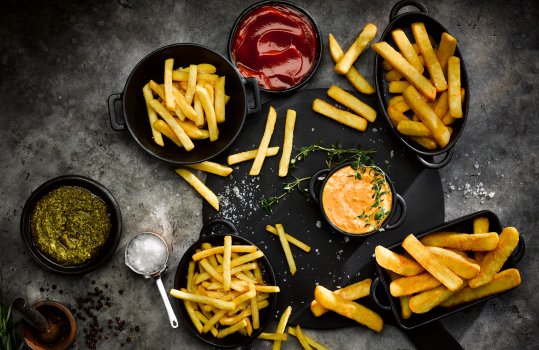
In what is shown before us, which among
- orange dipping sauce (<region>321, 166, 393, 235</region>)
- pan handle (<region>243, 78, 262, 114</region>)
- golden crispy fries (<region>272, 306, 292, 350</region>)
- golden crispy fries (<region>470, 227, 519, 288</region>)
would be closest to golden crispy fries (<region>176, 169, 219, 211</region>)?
pan handle (<region>243, 78, 262, 114</region>)

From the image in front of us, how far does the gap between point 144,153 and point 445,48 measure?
2.27 meters

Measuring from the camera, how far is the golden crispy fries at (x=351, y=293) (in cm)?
404

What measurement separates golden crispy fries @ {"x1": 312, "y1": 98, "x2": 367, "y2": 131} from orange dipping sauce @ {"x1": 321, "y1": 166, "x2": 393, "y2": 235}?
0.38 m

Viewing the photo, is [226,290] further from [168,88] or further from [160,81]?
[160,81]

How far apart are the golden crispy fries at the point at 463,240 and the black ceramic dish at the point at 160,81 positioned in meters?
1.50

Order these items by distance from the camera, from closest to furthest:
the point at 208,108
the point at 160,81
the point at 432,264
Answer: the point at 432,264
the point at 208,108
the point at 160,81

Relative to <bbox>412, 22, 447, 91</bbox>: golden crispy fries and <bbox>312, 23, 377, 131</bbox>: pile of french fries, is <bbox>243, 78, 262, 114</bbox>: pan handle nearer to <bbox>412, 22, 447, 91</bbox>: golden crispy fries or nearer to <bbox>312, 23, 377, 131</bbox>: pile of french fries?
<bbox>312, 23, 377, 131</bbox>: pile of french fries

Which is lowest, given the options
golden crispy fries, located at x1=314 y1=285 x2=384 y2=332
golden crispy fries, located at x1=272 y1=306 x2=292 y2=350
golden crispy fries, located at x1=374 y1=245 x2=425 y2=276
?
golden crispy fries, located at x1=272 y1=306 x2=292 y2=350

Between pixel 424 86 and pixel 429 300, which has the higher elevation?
pixel 424 86

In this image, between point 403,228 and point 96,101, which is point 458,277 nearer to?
point 403,228

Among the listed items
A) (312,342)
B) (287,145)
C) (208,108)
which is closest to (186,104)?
(208,108)

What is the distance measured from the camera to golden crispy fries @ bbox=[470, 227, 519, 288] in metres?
3.66

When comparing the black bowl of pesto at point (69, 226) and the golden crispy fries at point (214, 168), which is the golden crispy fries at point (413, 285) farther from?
the black bowl of pesto at point (69, 226)

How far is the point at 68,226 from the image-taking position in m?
3.97
